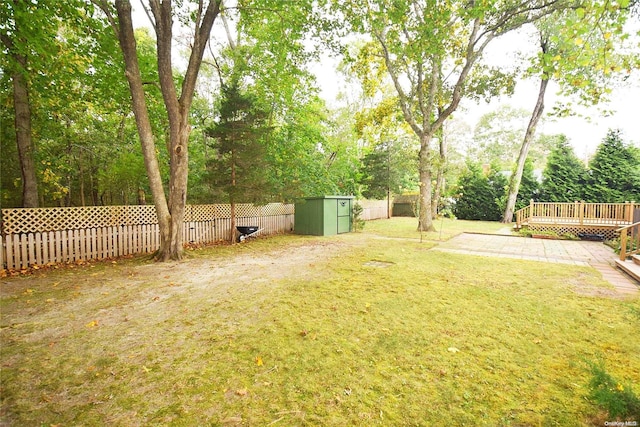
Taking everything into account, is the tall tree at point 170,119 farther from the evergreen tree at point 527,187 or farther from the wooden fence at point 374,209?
the evergreen tree at point 527,187

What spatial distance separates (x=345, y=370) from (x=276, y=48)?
33.0ft

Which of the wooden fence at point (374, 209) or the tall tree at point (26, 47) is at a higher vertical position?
the tall tree at point (26, 47)

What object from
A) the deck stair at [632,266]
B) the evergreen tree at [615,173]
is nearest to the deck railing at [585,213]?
the evergreen tree at [615,173]

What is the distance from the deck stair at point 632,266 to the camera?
5.30 metres

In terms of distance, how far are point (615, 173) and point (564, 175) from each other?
2.01 meters

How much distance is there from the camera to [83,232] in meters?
6.82

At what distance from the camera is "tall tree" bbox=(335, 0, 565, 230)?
8703mm

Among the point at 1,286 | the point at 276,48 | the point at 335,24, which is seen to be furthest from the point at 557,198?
the point at 1,286

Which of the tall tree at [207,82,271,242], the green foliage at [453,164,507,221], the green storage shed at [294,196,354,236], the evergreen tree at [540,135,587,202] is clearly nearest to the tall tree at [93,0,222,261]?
the tall tree at [207,82,271,242]

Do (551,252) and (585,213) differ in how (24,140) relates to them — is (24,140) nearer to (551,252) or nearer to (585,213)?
(551,252)

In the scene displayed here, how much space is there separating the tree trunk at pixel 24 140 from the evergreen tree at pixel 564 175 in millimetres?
22602

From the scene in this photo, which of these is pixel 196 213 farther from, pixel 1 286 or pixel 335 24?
pixel 335 24

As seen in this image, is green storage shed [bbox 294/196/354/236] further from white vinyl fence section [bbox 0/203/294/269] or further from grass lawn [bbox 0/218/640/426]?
grass lawn [bbox 0/218/640/426]

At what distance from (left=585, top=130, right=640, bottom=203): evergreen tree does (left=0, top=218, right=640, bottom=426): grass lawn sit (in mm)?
13804
